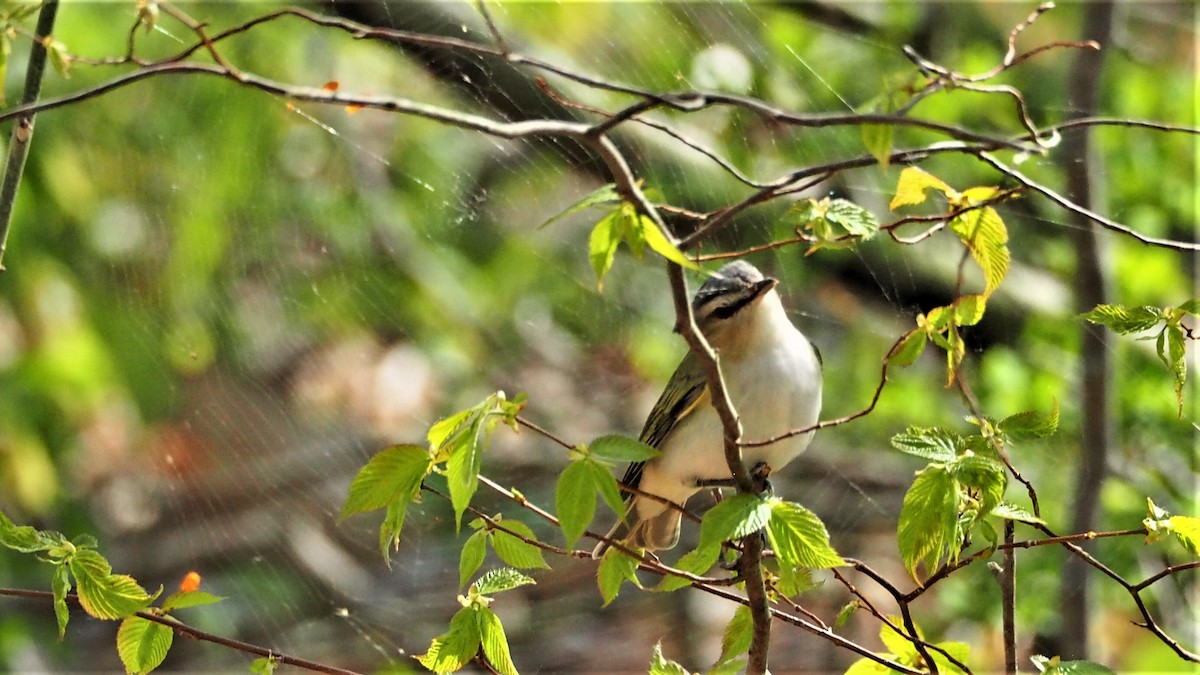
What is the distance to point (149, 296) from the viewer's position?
3078 millimetres

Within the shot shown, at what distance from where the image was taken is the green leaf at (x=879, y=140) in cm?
74

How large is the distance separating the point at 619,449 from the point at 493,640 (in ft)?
0.81

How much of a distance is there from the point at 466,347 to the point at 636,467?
192cm

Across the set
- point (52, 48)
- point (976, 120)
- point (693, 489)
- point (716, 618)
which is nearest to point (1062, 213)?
point (976, 120)

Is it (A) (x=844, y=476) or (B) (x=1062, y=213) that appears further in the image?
(A) (x=844, y=476)

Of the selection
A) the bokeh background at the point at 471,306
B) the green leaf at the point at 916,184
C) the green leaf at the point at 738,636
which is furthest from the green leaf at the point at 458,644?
the bokeh background at the point at 471,306

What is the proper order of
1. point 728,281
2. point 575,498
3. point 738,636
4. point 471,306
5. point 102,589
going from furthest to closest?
point 471,306, point 728,281, point 738,636, point 102,589, point 575,498

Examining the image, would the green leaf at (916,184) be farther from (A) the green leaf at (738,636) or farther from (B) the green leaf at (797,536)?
(A) the green leaf at (738,636)

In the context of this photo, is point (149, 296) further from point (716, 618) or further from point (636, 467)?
point (636, 467)

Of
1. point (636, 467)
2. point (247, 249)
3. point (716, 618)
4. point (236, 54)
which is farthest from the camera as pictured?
point (716, 618)

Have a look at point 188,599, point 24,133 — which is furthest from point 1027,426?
point 24,133

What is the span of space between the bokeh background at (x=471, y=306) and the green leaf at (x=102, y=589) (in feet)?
4.57

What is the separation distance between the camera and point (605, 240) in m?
0.80

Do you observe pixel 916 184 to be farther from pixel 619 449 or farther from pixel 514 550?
pixel 514 550
